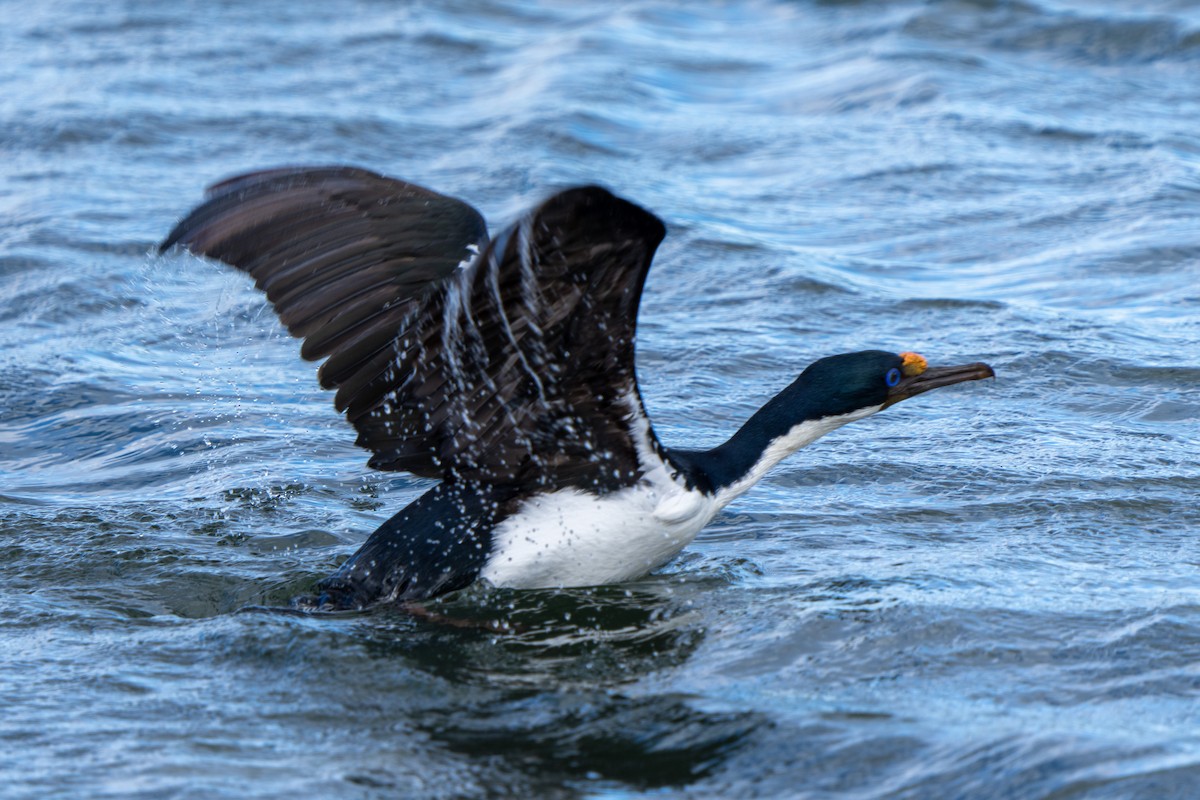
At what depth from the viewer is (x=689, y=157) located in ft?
34.9

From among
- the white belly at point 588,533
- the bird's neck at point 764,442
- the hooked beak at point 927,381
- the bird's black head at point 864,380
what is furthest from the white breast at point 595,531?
the hooked beak at point 927,381

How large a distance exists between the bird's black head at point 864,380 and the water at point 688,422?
0.55 metres

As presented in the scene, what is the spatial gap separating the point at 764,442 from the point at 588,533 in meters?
0.69

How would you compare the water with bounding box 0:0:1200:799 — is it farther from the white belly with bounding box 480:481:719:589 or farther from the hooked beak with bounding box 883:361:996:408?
the hooked beak with bounding box 883:361:996:408

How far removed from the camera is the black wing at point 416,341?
469 cm

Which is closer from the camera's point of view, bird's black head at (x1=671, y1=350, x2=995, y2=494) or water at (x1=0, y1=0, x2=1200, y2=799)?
water at (x1=0, y1=0, x2=1200, y2=799)

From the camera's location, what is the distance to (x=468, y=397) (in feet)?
16.2

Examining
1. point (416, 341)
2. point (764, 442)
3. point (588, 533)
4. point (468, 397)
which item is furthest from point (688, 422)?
point (416, 341)

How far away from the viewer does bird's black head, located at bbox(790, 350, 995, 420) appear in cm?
539

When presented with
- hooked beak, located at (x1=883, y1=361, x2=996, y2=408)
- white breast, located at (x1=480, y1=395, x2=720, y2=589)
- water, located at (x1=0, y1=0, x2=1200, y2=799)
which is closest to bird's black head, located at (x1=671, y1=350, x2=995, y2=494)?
hooked beak, located at (x1=883, y1=361, x2=996, y2=408)

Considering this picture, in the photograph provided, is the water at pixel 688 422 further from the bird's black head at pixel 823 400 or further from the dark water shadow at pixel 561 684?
the bird's black head at pixel 823 400

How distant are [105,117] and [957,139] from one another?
18.9 feet

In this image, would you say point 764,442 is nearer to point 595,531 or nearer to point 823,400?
point 823,400

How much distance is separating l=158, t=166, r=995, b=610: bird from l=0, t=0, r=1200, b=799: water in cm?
21
